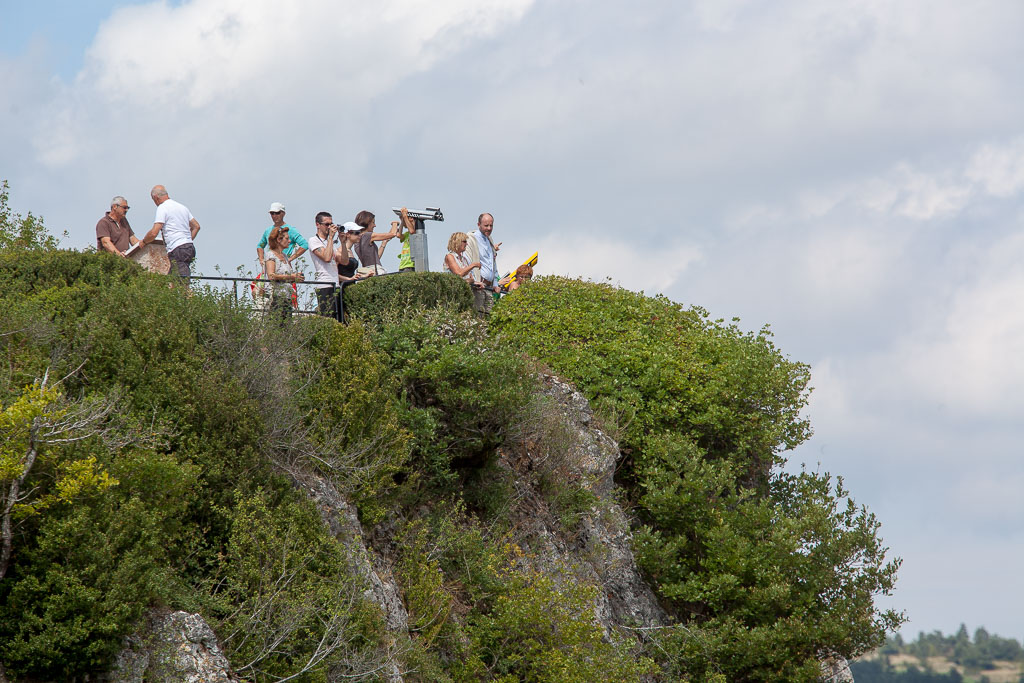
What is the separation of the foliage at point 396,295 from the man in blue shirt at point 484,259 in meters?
1.92

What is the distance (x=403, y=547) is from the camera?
13.7m

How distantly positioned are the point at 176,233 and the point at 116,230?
3.18ft

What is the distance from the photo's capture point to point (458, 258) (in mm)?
18875

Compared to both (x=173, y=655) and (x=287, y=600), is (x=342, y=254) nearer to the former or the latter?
(x=287, y=600)

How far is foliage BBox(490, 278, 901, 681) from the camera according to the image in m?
16.6

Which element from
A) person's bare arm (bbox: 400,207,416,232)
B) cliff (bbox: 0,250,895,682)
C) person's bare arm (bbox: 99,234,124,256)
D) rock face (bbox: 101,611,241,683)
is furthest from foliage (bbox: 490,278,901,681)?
rock face (bbox: 101,611,241,683)

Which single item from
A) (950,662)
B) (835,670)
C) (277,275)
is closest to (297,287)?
(277,275)

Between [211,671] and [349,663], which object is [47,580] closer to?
[211,671]

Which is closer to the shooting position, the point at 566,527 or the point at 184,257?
the point at 184,257

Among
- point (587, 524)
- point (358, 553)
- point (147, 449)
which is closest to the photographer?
point (147, 449)

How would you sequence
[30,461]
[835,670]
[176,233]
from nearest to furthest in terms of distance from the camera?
[30,461] → [176,233] → [835,670]

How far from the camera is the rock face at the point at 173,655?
30.6 ft

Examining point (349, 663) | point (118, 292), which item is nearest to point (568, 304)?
point (118, 292)

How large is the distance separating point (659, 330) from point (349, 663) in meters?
10.5
